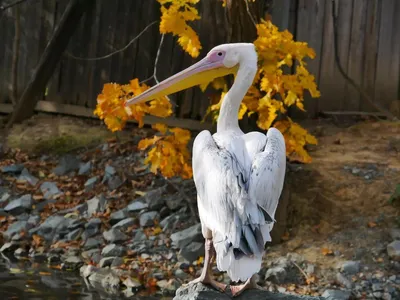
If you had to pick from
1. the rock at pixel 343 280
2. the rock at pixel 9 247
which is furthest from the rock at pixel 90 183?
the rock at pixel 343 280

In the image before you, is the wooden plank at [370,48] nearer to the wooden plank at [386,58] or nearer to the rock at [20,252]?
the wooden plank at [386,58]

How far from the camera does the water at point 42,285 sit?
8060mm

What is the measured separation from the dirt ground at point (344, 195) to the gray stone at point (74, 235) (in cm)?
215

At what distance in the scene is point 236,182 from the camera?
538 cm

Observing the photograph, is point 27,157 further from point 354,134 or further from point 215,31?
point 354,134

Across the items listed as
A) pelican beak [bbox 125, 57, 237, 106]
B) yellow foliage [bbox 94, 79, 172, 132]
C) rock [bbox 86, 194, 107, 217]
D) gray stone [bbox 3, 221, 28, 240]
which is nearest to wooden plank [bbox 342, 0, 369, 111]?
rock [bbox 86, 194, 107, 217]

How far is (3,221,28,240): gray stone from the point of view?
966 cm

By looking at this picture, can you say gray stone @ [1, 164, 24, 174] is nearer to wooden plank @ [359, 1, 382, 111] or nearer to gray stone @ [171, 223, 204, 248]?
gray stone @ [171, 223, 204, 248]

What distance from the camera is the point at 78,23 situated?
11.9 metres

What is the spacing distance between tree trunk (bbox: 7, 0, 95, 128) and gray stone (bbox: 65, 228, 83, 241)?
9.25 ft

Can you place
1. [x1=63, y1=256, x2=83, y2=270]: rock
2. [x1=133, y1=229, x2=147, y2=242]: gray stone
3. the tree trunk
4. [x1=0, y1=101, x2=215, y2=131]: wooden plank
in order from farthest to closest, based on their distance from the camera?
1. the tree trunk
2. [x1=0, y1=101, x2=215, y2=131]: wooden plank
3. [x1=133, y1=229, x2=147, y2=242]: gray stone
4. [x1=63, y1=256, x2=83, y2=270]: rock

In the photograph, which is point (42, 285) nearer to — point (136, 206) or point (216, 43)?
point (136, 206)

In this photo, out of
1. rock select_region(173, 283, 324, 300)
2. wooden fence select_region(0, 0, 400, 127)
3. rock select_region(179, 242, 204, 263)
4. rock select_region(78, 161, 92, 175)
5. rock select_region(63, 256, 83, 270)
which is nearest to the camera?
rock select_region(173, 283, 324, 300)

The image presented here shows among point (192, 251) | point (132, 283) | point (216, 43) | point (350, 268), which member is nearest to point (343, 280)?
point (350, 268)
